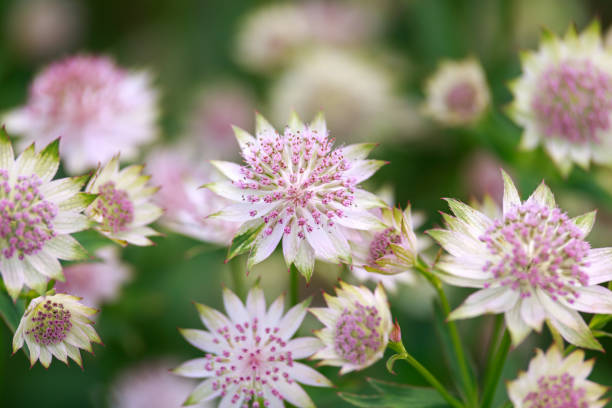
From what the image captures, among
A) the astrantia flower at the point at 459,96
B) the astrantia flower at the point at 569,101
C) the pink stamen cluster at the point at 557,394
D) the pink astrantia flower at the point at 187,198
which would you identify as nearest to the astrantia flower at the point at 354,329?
the pink stamen cluster at the point at 557,394

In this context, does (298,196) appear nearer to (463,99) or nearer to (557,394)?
(557,394)

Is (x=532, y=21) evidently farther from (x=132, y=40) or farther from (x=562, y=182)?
(x=132, y=40)

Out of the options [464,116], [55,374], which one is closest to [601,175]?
[464,116]

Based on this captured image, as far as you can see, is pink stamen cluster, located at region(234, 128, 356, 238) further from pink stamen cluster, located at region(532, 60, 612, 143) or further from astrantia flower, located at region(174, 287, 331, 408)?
pink stamen cluster, located at region(532, 60, 612, 143)

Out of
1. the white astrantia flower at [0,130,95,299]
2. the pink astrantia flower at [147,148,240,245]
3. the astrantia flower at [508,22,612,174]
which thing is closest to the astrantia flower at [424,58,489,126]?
the astrantia flower at [508,22,612,174]

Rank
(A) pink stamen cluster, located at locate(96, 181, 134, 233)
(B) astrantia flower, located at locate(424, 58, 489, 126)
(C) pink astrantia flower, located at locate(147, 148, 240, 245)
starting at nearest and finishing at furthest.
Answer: (A) pink stamen cluster, located at locate(96, 181, 134, 233)
(C) pink astrantia flower, located at locate(147, 148, 240, 245)
(B) astrantia flower, located at locate(424, 58, 489, 126)

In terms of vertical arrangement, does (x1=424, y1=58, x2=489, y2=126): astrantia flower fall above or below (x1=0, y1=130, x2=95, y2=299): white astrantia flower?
above
